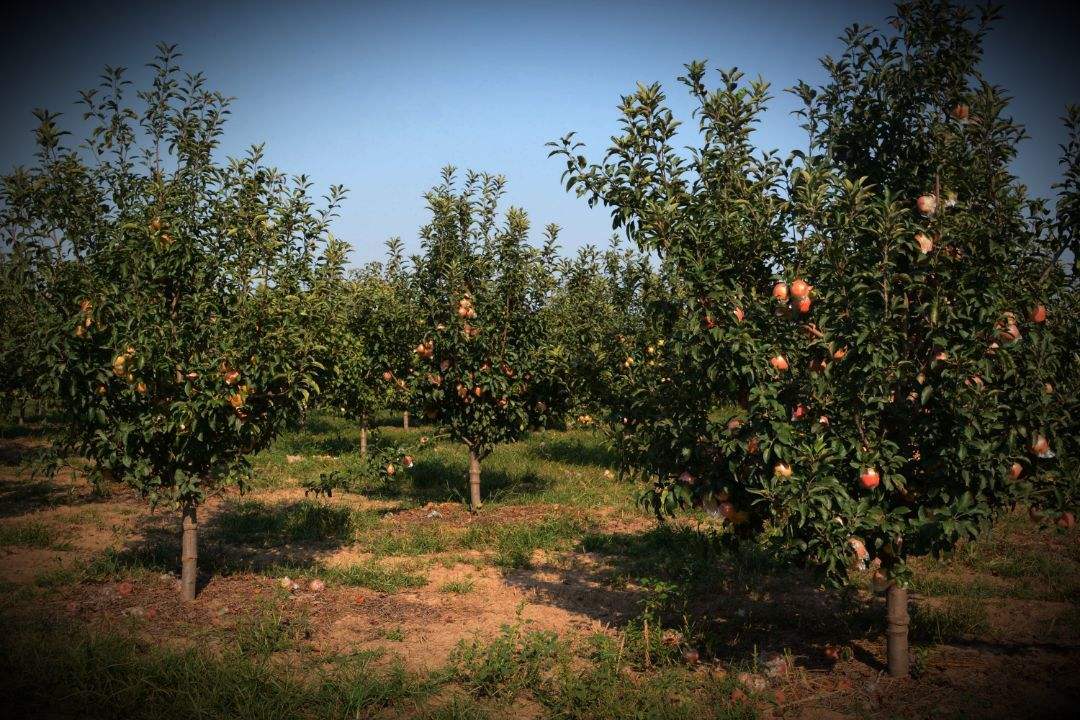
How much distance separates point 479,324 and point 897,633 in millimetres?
7317

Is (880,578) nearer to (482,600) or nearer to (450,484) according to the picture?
(482,600)

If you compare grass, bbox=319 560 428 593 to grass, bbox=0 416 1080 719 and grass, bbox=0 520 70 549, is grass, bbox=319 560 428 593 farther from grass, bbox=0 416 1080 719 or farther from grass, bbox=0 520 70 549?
grass, bbox=0 520 70 549

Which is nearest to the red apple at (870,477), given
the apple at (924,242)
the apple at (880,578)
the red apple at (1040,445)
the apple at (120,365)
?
the apple at (880,578)

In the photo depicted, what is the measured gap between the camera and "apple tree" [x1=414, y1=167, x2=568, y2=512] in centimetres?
1111

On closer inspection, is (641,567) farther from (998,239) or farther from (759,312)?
(998,239)

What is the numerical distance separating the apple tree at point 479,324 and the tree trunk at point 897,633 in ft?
20.1

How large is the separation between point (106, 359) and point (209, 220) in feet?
5.64

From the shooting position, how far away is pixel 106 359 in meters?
6.69

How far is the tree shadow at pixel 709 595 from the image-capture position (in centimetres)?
640

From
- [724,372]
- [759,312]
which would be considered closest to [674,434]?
[724,372]

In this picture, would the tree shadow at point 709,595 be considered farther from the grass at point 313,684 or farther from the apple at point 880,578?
the grass at point 313,684

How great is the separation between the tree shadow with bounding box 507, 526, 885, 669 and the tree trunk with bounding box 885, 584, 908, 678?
12.2 inches

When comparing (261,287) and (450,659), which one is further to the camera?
(261,287)

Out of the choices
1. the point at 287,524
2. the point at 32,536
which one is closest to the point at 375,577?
the point at 287,524
